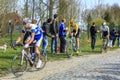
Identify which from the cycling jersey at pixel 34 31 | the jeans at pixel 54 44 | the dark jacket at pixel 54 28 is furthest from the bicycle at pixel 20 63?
the jeans at pixel 54 44

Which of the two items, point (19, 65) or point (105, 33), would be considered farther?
point (105, 33)

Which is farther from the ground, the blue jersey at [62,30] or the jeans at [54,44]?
the blue jersey at [62,30]

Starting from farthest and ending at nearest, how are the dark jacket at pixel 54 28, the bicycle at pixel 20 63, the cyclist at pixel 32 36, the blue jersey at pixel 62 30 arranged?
1. the blue jersey at pixel 62 30
2. the dark jacket at pixel 54 28
3. the cyclist at pixel 32 36
4. the bicycle at pixel 20 63

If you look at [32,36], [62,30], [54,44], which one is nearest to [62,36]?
[62,30]

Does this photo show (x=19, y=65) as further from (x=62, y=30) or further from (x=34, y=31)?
(x=62, y=30)

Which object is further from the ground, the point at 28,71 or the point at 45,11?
the point at 45,11

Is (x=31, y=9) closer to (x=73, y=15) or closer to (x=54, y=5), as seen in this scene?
(x=54, y=5)

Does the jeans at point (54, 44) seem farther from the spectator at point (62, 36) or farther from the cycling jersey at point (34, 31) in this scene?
the cycling jersey at point (34, 31)

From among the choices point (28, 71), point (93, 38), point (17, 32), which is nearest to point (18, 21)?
point (17, 32)

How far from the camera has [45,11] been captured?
33000mm

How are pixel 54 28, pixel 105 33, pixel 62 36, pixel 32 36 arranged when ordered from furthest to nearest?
pixel 105 33 < pixel 62 36 < pixel 54 28 < pixel 32 36

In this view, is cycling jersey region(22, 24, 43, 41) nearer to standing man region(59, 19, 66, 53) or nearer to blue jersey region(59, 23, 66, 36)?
standing man region(59, 19, 66, 53)

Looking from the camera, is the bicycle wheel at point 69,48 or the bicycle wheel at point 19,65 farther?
the bicycle wheel at point 69,48

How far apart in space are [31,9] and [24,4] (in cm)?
78
